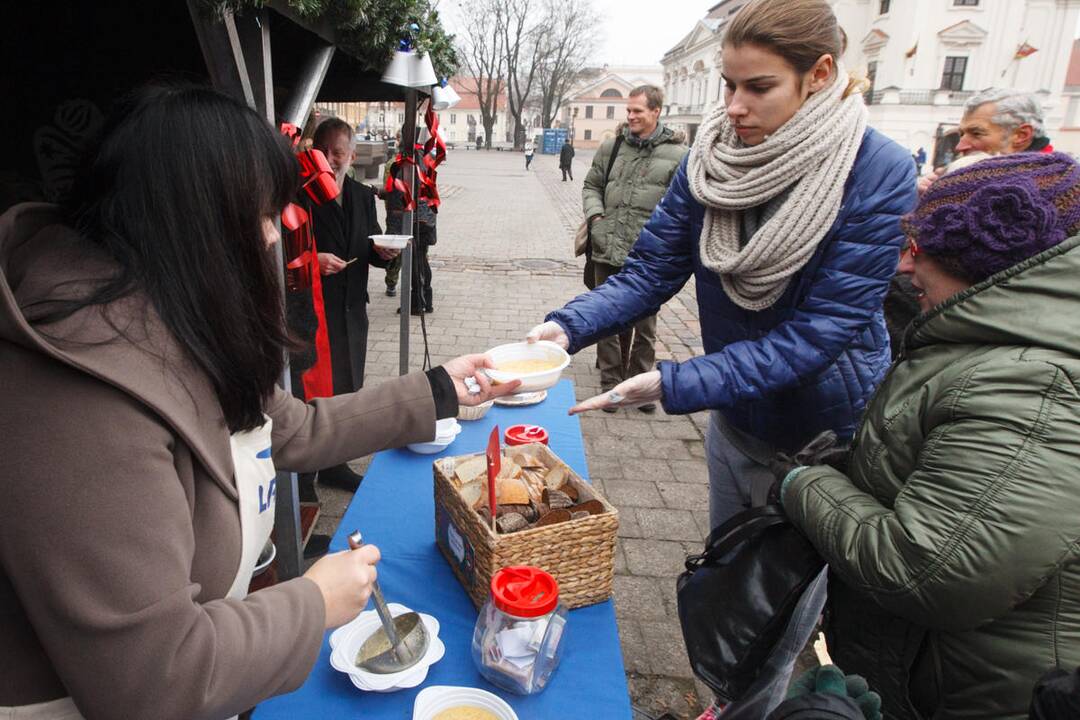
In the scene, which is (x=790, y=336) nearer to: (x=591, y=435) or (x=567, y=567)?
(x=567, y=567)

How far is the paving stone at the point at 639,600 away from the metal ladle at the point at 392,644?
1689 mm

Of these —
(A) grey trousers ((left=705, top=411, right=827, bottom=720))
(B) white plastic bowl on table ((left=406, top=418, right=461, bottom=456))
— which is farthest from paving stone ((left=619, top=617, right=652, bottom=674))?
(B) white plastic bowl on table ((left=406, top=418, right=461, bottom=456))

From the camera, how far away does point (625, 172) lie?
500cm

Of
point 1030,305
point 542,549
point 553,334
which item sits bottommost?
point 542,549

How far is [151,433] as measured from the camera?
0.88 m

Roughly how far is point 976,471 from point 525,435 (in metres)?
1.53

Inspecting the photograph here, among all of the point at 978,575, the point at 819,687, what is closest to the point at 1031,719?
the point at 978,575

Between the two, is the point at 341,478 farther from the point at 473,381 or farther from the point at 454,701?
the point at 454,701

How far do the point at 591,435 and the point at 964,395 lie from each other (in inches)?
147

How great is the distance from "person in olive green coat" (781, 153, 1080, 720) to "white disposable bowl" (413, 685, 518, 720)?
2.38 feet

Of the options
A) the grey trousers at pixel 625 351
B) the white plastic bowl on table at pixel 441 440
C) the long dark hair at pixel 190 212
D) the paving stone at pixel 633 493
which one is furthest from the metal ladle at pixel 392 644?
the grey trousers at pixel 625 351

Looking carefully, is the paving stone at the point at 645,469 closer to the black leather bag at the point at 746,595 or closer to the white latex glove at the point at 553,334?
the white latex glove at the point at 553,334

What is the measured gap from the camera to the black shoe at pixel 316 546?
3291mm

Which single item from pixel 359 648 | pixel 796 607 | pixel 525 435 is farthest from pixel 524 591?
pixel 525 435
